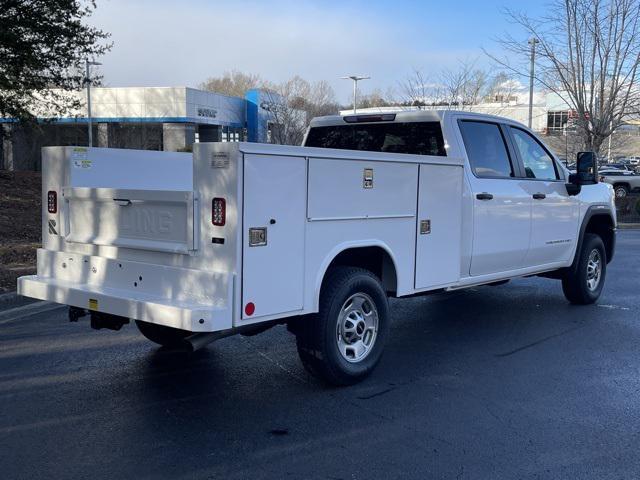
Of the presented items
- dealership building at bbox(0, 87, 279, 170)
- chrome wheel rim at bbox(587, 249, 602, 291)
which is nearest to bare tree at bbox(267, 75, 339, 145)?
dealership building at bbox(0, 87, 279, 170)

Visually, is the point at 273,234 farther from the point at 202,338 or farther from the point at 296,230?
the point at 202,338

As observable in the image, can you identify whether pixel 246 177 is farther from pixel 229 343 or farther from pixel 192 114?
pixel 192 114

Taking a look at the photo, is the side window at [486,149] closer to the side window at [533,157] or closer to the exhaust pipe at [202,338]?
the side window at [533,157]

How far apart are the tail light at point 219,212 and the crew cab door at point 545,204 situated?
160 inches

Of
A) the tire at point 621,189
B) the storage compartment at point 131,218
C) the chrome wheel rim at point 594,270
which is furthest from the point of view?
the tire at point 621,189

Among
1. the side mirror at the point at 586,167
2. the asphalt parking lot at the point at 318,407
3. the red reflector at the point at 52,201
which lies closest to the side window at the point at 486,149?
the side mirror at the point at 586,167

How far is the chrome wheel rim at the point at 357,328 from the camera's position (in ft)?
17.2

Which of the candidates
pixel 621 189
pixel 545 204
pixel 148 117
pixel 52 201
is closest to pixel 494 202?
pixel 545 204

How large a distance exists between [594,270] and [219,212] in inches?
245

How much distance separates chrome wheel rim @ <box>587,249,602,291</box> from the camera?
864 centimetres

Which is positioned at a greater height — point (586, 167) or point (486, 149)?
point (486, 149)

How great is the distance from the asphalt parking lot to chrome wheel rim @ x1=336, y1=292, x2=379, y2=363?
284 millimetres

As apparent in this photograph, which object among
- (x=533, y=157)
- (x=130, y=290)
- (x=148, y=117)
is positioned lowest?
(x=130, y=290)

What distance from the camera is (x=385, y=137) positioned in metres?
6.96
